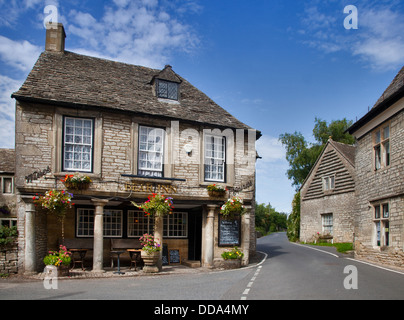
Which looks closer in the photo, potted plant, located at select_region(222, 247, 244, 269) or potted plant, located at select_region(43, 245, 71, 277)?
potted plant, located at select_region(43, 245, 71, 277)

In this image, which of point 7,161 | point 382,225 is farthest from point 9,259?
point 7,161

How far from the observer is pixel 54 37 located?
59.4 feet

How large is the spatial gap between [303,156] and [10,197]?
99.9ft

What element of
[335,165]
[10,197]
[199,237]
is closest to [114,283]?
[199,237]

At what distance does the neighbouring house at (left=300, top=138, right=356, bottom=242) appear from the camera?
2752cm

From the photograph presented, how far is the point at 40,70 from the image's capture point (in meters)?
16.2

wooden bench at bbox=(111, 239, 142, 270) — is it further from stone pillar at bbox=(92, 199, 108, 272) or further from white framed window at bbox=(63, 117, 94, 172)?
white framed window at bbox=(63, 117, 94, 172)

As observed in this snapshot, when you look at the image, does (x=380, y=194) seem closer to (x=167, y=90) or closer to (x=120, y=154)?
(x=167, y=90)

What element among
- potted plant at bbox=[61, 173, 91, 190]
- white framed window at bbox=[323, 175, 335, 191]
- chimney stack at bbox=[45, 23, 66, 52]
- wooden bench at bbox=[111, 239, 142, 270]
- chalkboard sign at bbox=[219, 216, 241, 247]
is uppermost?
chimney stack at bbox=[45, 23, 66, 52]

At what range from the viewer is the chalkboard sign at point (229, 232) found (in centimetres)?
1678

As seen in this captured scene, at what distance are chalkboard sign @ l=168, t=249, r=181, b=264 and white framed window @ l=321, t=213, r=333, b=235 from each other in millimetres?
15667

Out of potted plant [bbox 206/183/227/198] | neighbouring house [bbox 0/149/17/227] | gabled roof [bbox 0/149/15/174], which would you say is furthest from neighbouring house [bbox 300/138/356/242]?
gabled roof [bbox 0/149/15/174]

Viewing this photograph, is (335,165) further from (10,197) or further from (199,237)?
(10,197)

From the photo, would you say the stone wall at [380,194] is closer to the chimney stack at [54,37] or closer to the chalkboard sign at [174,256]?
the chalkboard sign at [174,256]
